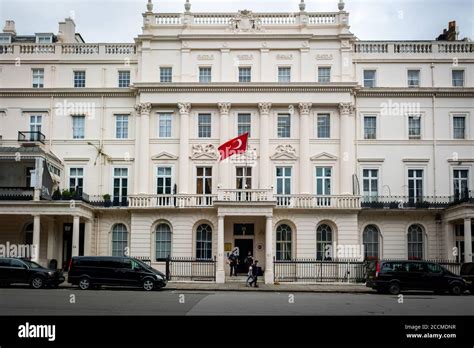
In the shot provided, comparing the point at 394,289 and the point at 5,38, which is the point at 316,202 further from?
the point at 5,38

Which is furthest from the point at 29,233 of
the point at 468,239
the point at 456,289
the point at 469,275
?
the point at 468,239

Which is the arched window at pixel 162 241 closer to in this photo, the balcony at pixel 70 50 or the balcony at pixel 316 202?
the balcony at pixel 316 202

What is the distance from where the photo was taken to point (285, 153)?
38.4m

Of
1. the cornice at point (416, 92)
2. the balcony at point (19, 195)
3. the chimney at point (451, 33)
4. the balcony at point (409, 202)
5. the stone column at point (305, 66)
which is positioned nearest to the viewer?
the balcony at point (19, 195)

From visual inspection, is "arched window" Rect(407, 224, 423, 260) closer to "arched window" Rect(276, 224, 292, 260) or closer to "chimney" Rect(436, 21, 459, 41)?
"arched window" Rect(276, 224, 292, 260)

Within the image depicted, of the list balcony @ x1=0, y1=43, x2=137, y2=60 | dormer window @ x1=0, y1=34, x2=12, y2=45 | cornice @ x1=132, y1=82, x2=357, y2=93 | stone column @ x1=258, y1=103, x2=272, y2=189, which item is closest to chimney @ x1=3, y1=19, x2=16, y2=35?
dormer window @ x1=0, y1=34, x2=12, y2=45

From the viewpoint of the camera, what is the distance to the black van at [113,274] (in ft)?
88.6

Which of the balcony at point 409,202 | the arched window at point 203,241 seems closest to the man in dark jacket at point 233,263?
the arched window at point 203,241

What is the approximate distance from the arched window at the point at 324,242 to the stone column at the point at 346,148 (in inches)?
106

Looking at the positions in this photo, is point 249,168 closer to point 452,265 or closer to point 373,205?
point 373,205

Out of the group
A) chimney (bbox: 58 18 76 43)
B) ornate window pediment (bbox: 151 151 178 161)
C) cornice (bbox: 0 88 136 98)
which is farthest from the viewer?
chimney (bbox: 58 18 76 43)

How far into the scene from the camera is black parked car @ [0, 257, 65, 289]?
2644 centimetres

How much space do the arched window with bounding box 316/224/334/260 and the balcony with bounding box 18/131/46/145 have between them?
1981 cm
